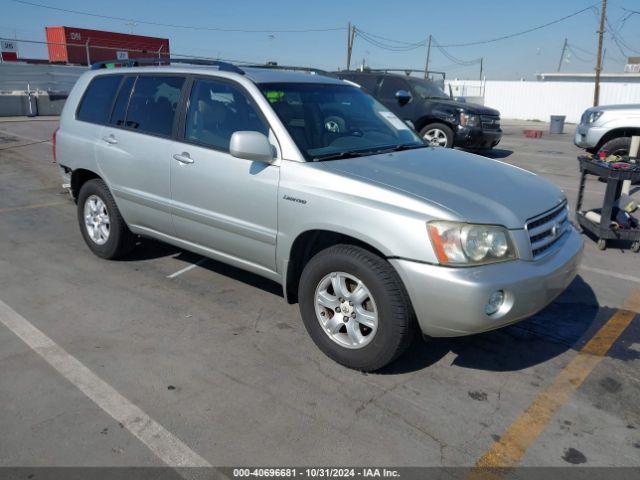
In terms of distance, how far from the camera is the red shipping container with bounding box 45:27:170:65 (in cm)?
3438

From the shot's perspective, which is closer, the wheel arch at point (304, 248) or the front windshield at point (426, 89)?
the wheel arch at point (304, 248)

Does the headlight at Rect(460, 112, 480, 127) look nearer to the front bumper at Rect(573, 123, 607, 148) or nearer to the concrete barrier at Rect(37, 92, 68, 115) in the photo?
the front bumper at Rect(573, 123, 607, 148)

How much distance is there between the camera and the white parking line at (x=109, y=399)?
265cm

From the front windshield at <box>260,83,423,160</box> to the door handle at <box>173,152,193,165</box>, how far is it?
797 millimetres

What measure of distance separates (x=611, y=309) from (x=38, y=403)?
4.25 meters

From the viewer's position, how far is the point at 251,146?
11.6ft

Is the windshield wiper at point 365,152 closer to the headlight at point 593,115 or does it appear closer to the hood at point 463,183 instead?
the hood at point 463,183

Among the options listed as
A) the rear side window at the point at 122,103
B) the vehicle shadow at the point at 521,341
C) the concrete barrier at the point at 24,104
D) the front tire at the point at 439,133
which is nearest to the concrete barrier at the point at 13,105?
the concrete barrier at the point at 24,104

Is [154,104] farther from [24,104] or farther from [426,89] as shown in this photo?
[24,104]

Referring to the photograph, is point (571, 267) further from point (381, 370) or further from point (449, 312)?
point (381, 370)

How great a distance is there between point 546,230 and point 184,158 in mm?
2670

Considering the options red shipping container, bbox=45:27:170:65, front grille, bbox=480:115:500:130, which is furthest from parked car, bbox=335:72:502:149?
red shipping container, bbox=45:27:170:65

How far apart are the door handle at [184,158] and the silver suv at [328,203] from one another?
0.04 feet

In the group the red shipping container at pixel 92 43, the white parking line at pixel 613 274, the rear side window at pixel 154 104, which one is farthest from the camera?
the red shipping container at pixel 92 43
